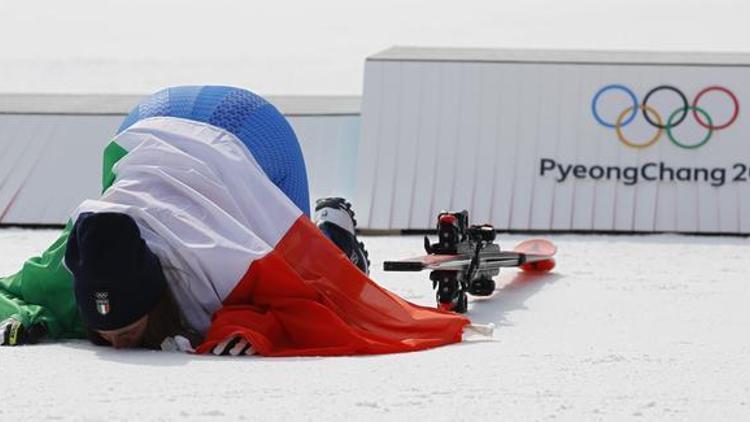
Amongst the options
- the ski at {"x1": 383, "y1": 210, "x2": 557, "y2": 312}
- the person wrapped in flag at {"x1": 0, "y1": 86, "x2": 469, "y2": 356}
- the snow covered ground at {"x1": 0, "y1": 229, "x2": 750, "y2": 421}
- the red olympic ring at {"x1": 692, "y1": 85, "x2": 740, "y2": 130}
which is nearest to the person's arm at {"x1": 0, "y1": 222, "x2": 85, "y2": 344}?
the person wrapped in flag at {"x1": 0, "y1": 86, "x2": 469, "y2": 356}

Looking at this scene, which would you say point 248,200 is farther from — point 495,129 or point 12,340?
point 495,129

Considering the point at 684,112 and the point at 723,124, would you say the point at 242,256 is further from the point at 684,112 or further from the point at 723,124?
the point at 723,124

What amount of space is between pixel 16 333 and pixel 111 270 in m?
0.58

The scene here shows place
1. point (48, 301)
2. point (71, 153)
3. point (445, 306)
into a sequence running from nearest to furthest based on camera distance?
point (48, 301), point (445, 306), point (71, 153)

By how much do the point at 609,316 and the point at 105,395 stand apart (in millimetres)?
3445

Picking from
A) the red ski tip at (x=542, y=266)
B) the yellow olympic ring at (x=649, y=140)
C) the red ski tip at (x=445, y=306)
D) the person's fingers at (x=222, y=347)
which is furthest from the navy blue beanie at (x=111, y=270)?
the yellow olympic ring at (x=649, y=140)

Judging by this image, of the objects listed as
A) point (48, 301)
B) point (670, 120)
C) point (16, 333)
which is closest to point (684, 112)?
point (670, 120)

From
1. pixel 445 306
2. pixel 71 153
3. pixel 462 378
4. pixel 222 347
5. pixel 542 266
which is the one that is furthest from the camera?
pixel 71 153

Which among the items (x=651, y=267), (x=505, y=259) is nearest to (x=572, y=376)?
(x=505, y=259)

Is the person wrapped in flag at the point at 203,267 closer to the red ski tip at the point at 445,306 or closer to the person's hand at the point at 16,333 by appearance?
the person's hand at the point at 16,333

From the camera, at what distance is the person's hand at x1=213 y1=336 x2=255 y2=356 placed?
5.14 m

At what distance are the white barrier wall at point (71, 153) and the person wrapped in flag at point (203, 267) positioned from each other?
838 cm

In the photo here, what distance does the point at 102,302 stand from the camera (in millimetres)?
5082

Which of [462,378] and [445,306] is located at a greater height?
[462,378]
